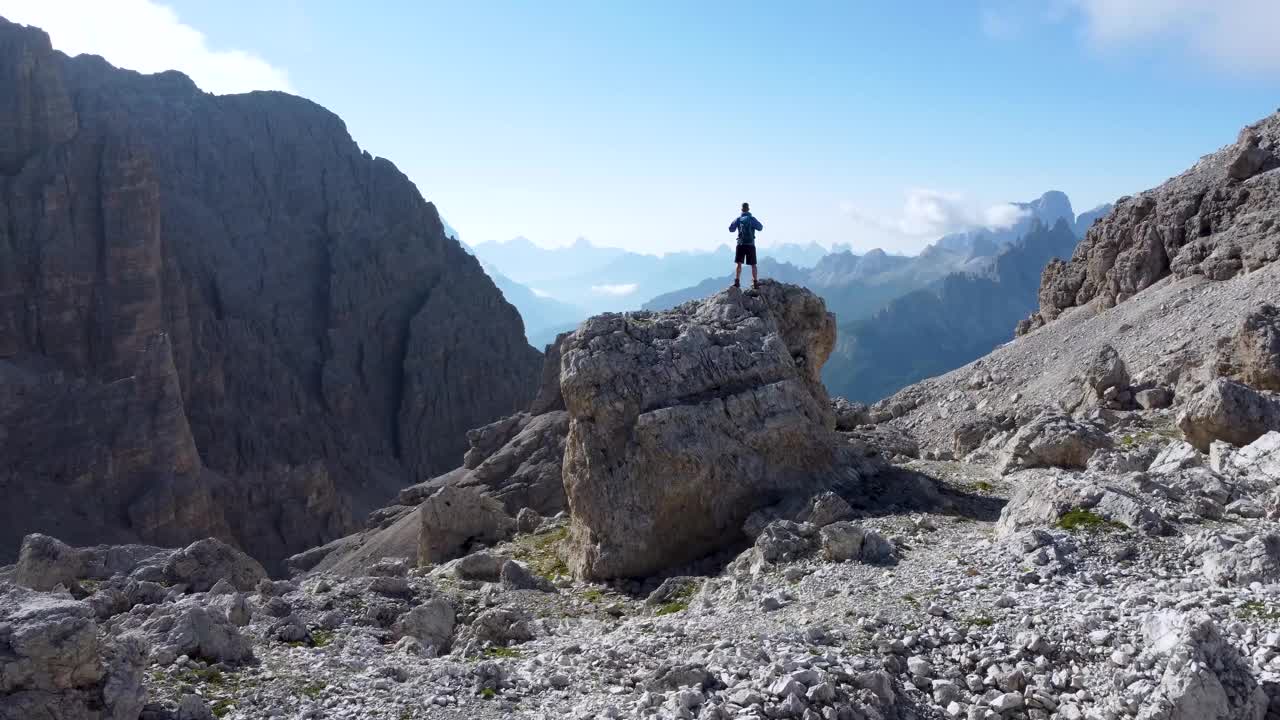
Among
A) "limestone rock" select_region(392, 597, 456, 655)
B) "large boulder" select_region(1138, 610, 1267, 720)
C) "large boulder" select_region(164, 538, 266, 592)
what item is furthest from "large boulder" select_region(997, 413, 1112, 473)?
"large boulder" select_region(164, 538, 266, 592)

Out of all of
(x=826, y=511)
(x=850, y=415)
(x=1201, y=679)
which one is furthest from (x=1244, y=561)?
(x=850, y=415)

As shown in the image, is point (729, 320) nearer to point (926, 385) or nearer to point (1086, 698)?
point (1086, 698)

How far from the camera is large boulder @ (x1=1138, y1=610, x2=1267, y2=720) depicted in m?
11.3

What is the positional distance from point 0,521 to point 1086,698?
92574mm

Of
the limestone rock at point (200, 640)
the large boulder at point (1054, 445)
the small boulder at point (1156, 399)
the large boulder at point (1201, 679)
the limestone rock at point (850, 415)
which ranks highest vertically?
the limestone rock at point (850, 415)

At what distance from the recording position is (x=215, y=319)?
12600cm

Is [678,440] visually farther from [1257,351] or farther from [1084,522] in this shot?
[1257,351]

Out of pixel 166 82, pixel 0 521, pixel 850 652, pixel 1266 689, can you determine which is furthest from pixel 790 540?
pixel 166 82

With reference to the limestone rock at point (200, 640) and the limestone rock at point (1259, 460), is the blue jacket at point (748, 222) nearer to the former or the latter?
the limestone rock at point (1259, 460)

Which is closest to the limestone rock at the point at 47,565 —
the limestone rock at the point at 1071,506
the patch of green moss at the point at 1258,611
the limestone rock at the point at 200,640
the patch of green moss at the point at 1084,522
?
the limestone rock at the point at 200,640

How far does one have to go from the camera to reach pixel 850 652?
43.7 ft

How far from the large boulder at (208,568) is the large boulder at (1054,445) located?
19679mm

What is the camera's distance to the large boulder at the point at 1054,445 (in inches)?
943

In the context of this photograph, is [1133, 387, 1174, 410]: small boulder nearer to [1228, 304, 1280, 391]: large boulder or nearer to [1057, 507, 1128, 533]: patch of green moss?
[1228, 304, 1280, 391]: large boulder
